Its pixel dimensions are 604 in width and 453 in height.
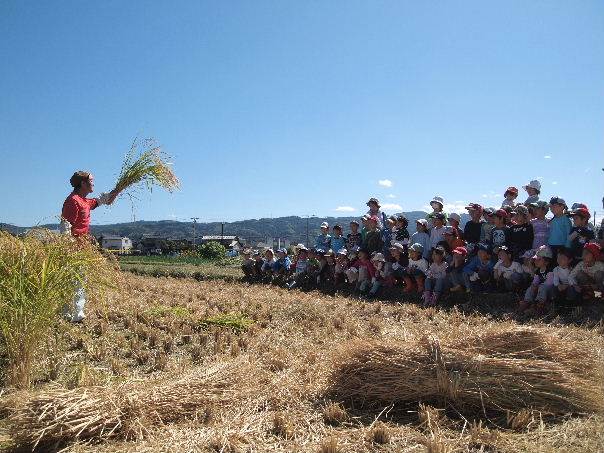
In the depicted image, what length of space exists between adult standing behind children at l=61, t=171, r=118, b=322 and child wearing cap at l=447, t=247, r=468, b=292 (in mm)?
5765

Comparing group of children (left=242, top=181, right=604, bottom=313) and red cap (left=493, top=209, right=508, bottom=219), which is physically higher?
red cap (left=493, top=209, right=508, bottom=219)

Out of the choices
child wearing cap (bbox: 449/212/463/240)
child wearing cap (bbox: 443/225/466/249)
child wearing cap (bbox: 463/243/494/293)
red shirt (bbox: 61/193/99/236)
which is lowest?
child wearing cap (bbox: 463/243/494/293)

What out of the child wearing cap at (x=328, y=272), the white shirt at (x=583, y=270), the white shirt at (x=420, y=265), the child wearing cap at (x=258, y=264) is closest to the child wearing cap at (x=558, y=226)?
the white shirt at (x=583, y=270)

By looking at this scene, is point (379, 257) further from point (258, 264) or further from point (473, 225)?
point (258, 264)

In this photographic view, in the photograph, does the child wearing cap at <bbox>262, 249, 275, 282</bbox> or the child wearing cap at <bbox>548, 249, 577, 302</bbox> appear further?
the child wearing cap at <bbox>262, 249, 275, 282</bbox>

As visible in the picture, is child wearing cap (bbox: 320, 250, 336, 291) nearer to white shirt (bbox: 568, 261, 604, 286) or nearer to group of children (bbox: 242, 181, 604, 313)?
group of children (bbox: 242, 181, 604, 313)

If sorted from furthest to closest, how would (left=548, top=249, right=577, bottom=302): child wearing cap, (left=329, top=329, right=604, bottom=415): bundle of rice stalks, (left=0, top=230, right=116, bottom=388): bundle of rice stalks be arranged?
(left=548, top=249, right=577, bottom=302): child wearing cap
(left=0, top=230, right=116, bottom=388): bundle of rice stalks
(left=329, top=329, right=604, bottom=415): bundle of rice stalks

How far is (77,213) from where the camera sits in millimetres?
6641

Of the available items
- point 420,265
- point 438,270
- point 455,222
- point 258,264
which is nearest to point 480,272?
point 438,270

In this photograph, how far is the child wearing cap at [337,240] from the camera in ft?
41.1

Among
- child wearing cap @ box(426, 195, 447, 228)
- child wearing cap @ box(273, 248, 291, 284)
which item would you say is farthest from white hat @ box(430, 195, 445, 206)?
child wearing cap @ box(273, 248, 291, 284)

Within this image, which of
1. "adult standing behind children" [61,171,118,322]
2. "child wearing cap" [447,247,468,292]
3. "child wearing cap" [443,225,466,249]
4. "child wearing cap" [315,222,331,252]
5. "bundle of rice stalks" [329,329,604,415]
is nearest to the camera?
"bundle of rice stalks" [329,329,604,415]

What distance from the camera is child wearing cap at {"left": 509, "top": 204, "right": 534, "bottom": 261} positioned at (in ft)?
27.7

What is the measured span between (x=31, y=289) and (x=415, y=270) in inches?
271
